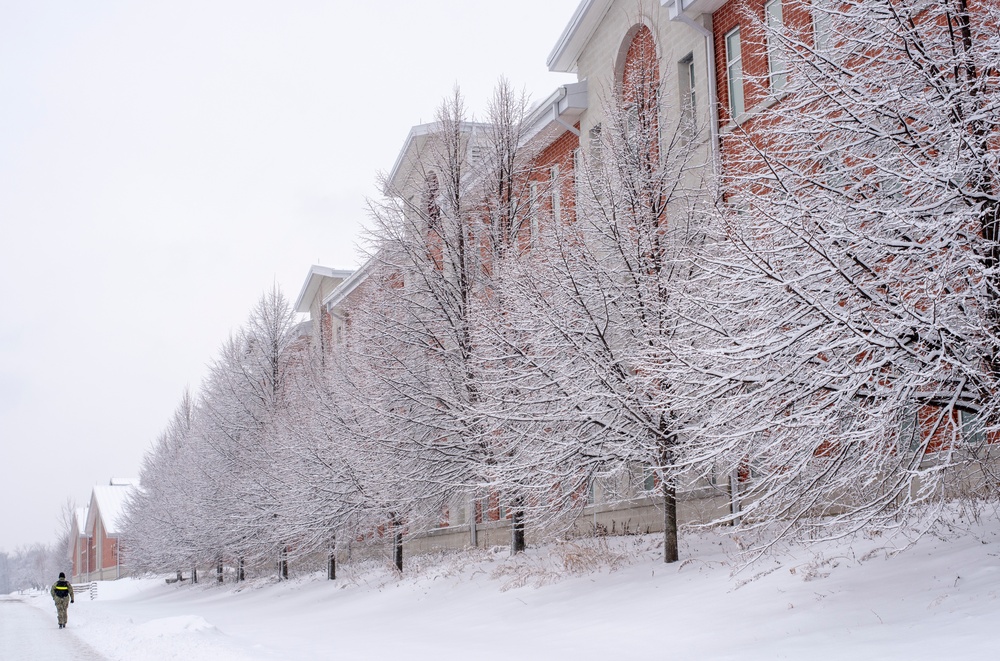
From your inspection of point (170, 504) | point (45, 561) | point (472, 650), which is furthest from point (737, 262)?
point (45, 561)

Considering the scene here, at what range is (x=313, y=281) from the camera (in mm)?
44906

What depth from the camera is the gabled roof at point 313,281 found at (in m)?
42.2

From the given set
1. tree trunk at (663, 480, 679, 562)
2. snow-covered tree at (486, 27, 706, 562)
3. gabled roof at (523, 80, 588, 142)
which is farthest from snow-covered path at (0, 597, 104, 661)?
gabled roof at (523, 80, 588, 142)

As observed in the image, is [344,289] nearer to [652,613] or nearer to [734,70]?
[734,70]

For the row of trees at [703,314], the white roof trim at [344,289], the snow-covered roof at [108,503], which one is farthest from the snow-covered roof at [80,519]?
the row of trees at [703,314]

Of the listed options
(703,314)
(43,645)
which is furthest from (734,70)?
(43,645)

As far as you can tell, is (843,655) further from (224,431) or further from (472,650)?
(224,431)

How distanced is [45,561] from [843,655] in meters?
184

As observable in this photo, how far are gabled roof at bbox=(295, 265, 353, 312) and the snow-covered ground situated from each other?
2182cm

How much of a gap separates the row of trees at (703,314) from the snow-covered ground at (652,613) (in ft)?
2.43

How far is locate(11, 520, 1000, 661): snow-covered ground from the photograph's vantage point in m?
9.04

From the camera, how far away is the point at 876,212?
9.28 m

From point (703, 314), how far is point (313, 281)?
116 ft

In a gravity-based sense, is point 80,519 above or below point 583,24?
below
